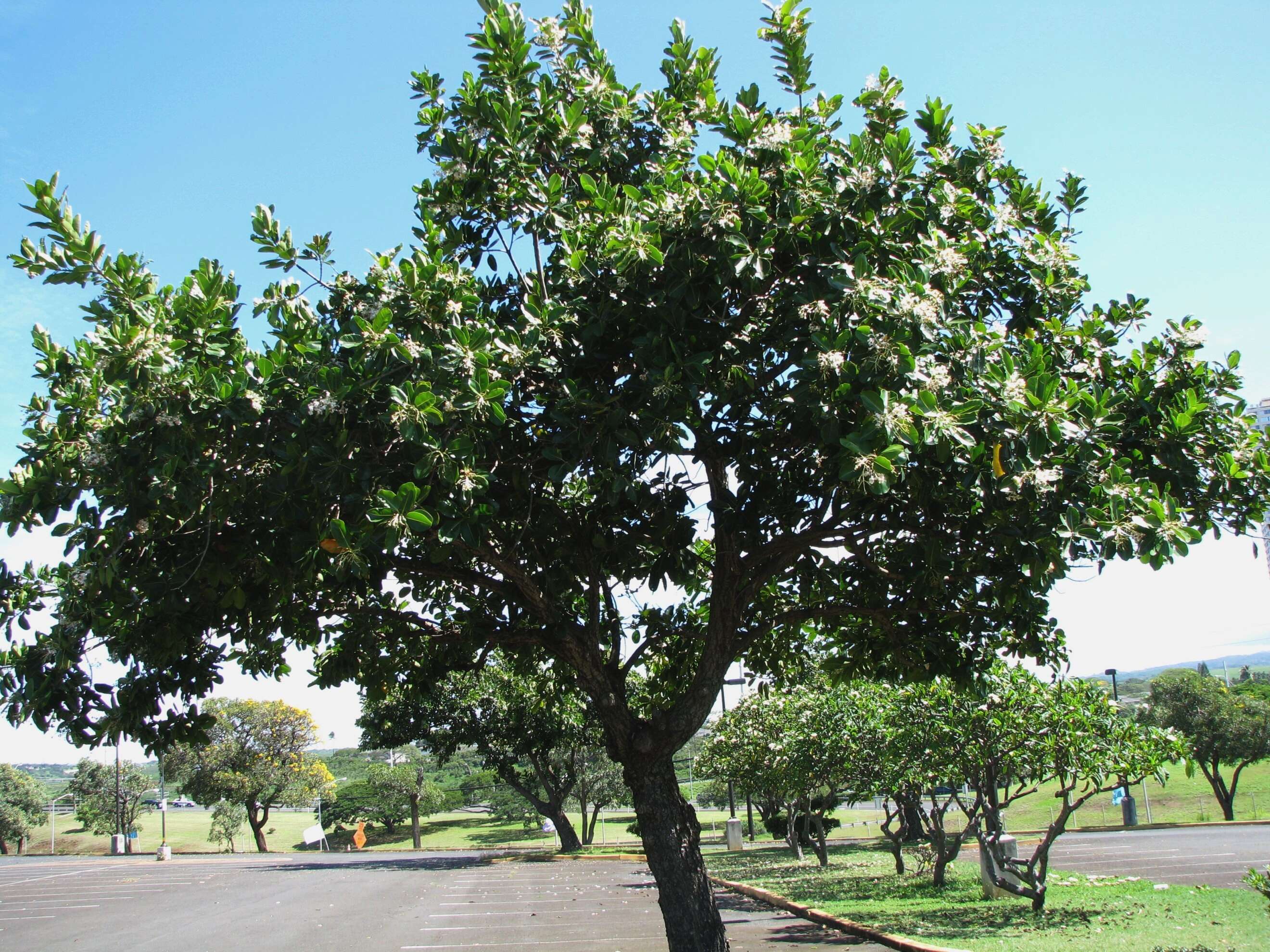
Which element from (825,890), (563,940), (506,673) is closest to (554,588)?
(563,940)

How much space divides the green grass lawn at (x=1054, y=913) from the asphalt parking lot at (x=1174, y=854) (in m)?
2.27

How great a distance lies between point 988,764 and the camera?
1298cm

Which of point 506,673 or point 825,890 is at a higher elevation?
point 506,673

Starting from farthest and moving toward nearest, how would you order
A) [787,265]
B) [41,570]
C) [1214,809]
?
[1214,809], [41,570], [787,265]

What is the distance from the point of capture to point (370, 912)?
55.3ft

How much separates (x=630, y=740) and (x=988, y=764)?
8.67m

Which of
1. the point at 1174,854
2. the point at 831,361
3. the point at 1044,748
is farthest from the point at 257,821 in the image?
the point at 831,361

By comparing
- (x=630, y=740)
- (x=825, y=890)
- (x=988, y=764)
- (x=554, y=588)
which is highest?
(x=554, y=588)

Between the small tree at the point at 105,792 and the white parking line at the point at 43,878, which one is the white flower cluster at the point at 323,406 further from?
the small tree at the point at 105,792

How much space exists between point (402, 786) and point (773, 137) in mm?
56475

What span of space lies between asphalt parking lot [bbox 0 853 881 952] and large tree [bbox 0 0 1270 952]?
6515mm

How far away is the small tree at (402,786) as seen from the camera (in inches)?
2170

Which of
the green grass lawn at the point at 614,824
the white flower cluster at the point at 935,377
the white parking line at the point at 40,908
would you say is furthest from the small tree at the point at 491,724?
the white flower cluster at the point at 935,377

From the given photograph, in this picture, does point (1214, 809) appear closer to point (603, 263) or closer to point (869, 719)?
point (869, 719)
